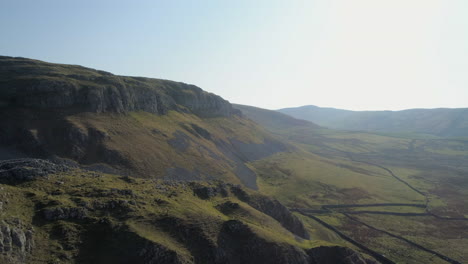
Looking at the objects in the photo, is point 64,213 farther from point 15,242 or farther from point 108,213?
point 15,242

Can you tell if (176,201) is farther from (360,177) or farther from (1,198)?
(360,177)

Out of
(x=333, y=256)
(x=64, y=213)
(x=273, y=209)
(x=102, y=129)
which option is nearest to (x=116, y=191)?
(x=64, y=213)

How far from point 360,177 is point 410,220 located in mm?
52636

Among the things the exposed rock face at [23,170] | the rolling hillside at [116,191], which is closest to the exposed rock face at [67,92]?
the rolling hillside at [116,191]

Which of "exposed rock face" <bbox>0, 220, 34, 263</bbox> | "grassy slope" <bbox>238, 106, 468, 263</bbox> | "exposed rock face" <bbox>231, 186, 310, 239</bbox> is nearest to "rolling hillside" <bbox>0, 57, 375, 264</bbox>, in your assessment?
"exposed rock face" <bbox>0, 220, 34, 263</bbox>

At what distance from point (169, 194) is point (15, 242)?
21.3m

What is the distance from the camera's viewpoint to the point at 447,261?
62875 mm

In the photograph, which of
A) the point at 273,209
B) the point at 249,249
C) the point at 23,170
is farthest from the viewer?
the point at 273,209

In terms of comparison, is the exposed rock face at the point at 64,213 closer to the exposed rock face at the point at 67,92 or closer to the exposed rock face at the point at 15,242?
the exposed rock face at the point at 15,242

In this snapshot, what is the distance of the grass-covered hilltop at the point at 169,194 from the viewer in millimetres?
32344

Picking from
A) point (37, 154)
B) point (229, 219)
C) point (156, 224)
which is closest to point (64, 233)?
point (156, 224)

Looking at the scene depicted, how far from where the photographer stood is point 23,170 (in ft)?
123

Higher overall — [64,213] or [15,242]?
[64,213]

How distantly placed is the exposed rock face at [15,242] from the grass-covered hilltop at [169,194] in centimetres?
10
